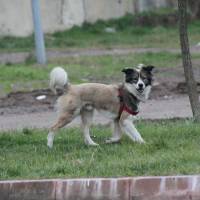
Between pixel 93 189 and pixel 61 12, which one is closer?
pixel 93 189

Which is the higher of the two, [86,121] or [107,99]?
[107,99]

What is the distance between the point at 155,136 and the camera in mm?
9945

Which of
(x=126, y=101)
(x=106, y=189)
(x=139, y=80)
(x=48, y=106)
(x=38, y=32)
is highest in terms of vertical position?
(x=139, y=80)

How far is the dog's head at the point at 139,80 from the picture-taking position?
9.66m

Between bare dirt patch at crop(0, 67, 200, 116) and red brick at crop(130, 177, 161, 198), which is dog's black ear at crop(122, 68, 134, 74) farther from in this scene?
bare dirt patch at crop(0, 67, 200, 116)

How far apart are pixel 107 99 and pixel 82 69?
750 centimetres

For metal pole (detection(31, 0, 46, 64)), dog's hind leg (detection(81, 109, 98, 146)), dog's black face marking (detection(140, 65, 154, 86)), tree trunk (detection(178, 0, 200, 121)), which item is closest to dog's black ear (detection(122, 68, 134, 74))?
dog's black face marking (detection(140, 65, 154, 86))

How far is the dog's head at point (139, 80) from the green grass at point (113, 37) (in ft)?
41.1

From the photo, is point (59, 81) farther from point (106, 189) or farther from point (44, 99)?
point (44, 99)

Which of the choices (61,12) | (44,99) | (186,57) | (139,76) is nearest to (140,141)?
(139,76)

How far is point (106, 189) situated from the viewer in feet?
24.5

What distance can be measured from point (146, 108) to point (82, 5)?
14197 millimetres

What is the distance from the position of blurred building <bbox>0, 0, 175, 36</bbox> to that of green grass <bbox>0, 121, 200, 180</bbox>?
13062 mm

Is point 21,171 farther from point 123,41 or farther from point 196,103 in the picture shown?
point 123,41
